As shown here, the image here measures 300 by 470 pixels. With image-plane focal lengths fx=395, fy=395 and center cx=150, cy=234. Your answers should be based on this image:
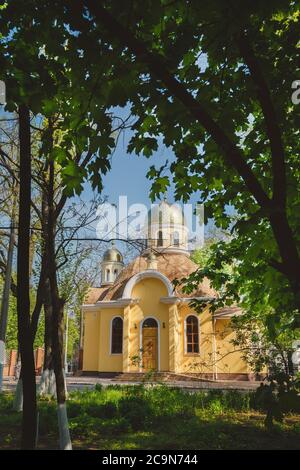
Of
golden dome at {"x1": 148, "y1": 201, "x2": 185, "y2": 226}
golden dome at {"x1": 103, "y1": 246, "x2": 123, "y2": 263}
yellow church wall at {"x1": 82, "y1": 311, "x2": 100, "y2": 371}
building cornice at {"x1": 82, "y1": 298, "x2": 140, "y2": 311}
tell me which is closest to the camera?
building cornice at {"x1": 82, "y1": 298, "x2": 140, "y2": 311}

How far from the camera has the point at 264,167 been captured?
4.66 m

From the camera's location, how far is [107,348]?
26.1m

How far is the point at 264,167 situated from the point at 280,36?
1.39m

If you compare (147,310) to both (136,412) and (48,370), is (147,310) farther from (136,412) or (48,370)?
(136,412)

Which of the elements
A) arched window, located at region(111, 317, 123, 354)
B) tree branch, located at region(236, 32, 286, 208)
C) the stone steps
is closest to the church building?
arched window, located at region(111, 317, 123, 354)

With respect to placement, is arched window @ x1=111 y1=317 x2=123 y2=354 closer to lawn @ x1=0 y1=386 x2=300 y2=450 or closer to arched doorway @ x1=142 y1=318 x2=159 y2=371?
arched doorway @ x1=142 y1=318 x2=159 y2=371

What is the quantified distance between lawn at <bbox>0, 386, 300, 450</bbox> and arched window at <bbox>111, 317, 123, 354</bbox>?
15.6 m

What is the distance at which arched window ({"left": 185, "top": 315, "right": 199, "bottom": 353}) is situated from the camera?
24688 mm

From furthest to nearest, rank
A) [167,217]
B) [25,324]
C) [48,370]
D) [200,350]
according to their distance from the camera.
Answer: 1. [167,217]
2. [200,350]
3. [48,370]
4. [25,324]

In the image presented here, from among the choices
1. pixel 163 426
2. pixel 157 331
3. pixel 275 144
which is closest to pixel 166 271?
pixel 157 331

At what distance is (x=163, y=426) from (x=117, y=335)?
61.6 feet

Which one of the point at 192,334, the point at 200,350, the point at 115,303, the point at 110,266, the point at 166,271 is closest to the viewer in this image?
the point at 200,350

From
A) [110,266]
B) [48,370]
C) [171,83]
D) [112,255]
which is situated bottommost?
[48,370]
